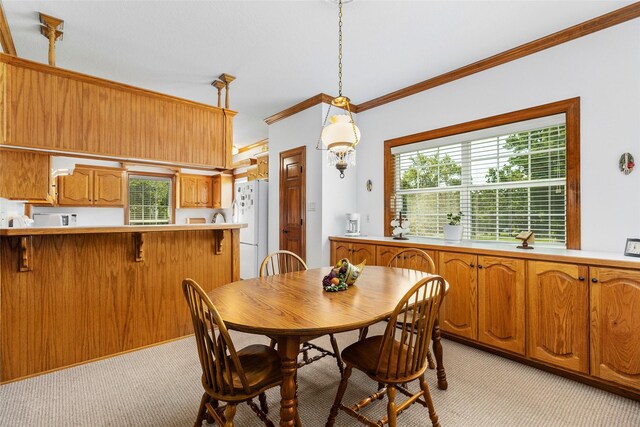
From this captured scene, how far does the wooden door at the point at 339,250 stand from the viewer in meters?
3.97

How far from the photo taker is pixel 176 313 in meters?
3.11

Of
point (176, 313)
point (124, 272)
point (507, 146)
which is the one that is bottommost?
point (176, 313)

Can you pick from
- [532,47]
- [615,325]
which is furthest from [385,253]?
[532,47]

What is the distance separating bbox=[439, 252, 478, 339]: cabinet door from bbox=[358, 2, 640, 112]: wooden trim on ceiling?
1947 mm

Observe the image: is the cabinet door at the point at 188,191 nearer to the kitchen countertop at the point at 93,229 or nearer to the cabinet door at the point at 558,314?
the kitchen countertop at the point at 93,229

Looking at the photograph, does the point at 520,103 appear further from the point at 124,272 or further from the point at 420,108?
the point at 124,272

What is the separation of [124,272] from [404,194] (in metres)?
3.22

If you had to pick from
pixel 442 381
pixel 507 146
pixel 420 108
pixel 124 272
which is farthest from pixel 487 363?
pixel 124 272

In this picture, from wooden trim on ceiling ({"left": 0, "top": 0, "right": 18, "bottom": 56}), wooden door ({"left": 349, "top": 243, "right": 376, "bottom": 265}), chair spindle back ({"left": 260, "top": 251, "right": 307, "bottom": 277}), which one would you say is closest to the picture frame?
wooden door ({"left": 349, "top": 243, "right": 376, "bottom": 265})

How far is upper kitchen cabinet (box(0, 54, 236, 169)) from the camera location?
2469 mm

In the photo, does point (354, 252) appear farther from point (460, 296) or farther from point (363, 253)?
point (460, 296)

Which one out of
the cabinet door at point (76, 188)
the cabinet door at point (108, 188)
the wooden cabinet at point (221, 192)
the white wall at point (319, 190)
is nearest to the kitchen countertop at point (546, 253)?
the white wall at point (319, 190)

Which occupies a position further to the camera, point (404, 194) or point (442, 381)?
point (404, 194)

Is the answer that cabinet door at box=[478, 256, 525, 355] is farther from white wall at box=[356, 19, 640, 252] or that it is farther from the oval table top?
the oval table top
